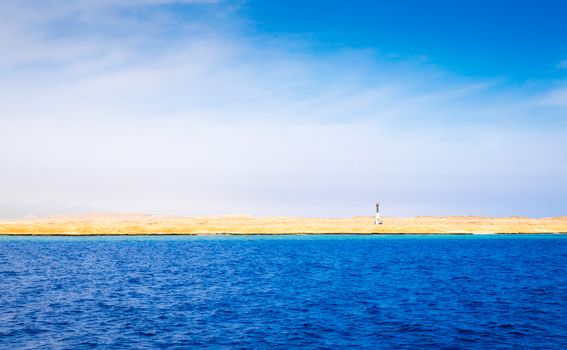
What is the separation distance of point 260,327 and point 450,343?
12.1m

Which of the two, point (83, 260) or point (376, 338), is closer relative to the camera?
point (376, 338)

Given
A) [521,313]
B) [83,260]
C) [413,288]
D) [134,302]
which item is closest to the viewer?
[521,313]

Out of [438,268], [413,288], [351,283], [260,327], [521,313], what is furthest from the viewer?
[438,268]

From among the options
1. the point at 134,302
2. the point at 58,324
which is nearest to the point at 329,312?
the point at 134,302

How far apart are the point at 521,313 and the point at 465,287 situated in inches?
565

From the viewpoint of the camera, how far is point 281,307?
1532 inches

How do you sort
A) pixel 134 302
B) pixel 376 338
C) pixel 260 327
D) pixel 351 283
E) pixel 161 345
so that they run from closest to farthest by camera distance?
pixel 161 345
pixel 376 338
pixel 260 327
pixel 134 302
pixel 351 283

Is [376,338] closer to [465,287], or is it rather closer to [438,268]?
[465,287]

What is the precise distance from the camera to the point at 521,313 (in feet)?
120

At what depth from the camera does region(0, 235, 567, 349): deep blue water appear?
29.0 m

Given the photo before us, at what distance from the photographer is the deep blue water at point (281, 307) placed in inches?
1141

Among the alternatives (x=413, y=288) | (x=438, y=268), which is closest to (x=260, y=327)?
(x=413, y=288)

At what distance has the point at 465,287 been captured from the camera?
50906mm

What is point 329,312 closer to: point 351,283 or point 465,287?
point 351,283
